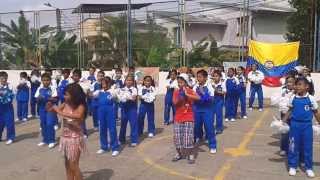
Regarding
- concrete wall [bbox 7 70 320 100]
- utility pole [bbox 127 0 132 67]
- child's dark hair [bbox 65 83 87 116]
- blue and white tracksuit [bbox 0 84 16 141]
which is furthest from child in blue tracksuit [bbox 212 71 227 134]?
utility pole [bbox 127 0 132 67]

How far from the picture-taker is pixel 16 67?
1101 inches

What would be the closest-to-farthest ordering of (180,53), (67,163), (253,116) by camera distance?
(67,163)
(253,116)
(180,53)

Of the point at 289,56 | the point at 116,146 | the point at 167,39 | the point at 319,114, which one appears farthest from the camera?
the point at 167,39

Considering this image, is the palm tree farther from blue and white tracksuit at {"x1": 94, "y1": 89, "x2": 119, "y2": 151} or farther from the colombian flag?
blue and white tracksuit at {"x1": 94, "y1": 89, "x2": 119, "y2": 151}

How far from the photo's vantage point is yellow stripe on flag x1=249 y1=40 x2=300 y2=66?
20.9 metres

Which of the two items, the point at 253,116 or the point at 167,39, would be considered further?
the point at 167,39

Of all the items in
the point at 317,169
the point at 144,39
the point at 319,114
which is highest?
the point at 144,39

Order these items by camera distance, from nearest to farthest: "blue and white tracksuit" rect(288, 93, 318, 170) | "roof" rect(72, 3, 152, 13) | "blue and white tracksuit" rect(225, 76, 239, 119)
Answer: "blue and white tracksuit" rect(288, 93, 318, 170) → "blue and white tracksuit" rect(225, 76, 239, 119) → "roof" rect(72, 3, 152, 13)

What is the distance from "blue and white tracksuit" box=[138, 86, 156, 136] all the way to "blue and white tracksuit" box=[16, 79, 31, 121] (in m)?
4.60

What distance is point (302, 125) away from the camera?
25.6ft

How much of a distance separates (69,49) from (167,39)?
5091 mm

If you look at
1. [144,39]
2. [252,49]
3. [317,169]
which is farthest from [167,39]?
[317,169]

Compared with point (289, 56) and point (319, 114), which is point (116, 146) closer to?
point (319, 114)

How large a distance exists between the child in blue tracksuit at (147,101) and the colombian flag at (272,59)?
1036cm
